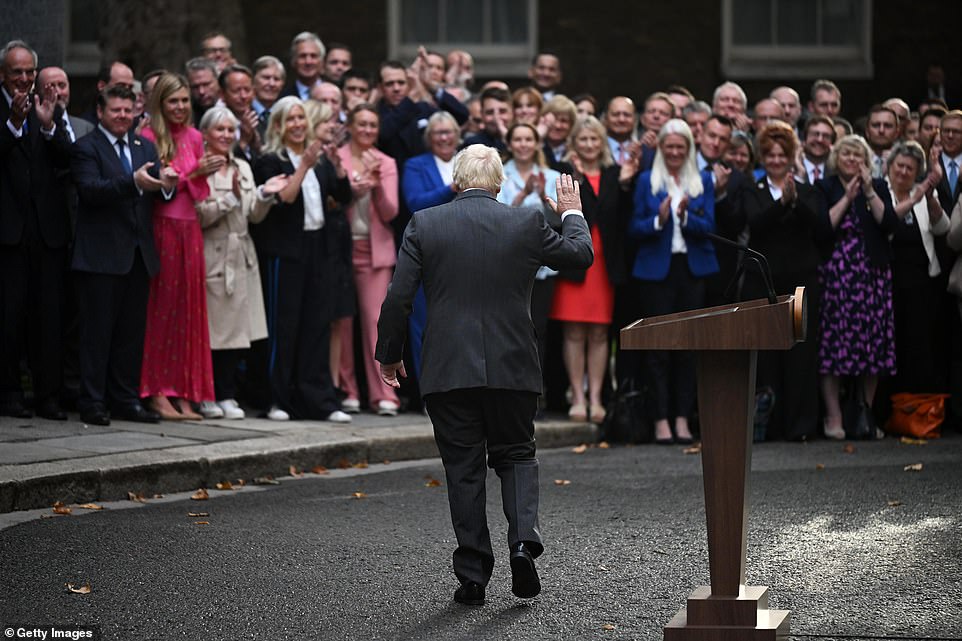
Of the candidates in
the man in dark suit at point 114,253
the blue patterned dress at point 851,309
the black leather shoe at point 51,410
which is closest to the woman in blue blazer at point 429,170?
the man in dark suit at point 114,253

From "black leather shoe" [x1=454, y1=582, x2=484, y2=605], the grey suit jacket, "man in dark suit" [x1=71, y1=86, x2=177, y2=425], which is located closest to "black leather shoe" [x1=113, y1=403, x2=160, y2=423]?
"man in dark suit" [x1=71, y1=86, x2=177, y2=425]

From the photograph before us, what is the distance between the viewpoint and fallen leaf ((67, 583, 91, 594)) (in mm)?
6910

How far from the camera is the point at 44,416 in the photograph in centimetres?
1115

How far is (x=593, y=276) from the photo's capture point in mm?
12961

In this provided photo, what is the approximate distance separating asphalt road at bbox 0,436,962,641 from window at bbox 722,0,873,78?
10.5m

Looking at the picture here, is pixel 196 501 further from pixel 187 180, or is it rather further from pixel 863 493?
pixel 863 493

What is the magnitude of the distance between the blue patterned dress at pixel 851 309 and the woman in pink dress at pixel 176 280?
4.74 m

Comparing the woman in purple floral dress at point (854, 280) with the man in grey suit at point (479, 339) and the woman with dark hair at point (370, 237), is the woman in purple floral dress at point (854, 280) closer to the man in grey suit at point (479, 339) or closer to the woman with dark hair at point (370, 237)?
the woman with dark hair at point (370, 237)

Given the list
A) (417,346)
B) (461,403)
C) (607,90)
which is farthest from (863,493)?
(607,90)

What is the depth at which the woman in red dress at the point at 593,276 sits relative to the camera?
12828 mm

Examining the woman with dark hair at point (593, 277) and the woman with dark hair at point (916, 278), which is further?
the woman with dark hair at point (916, 278)

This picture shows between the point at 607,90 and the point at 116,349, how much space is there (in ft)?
33.5

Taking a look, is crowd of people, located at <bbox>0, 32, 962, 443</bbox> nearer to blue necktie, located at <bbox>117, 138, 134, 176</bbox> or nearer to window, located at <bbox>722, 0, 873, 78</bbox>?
blue necktie, located at <bbox>117, 138, 134, 176</bbox>

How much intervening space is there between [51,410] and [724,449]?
20.5 feet
